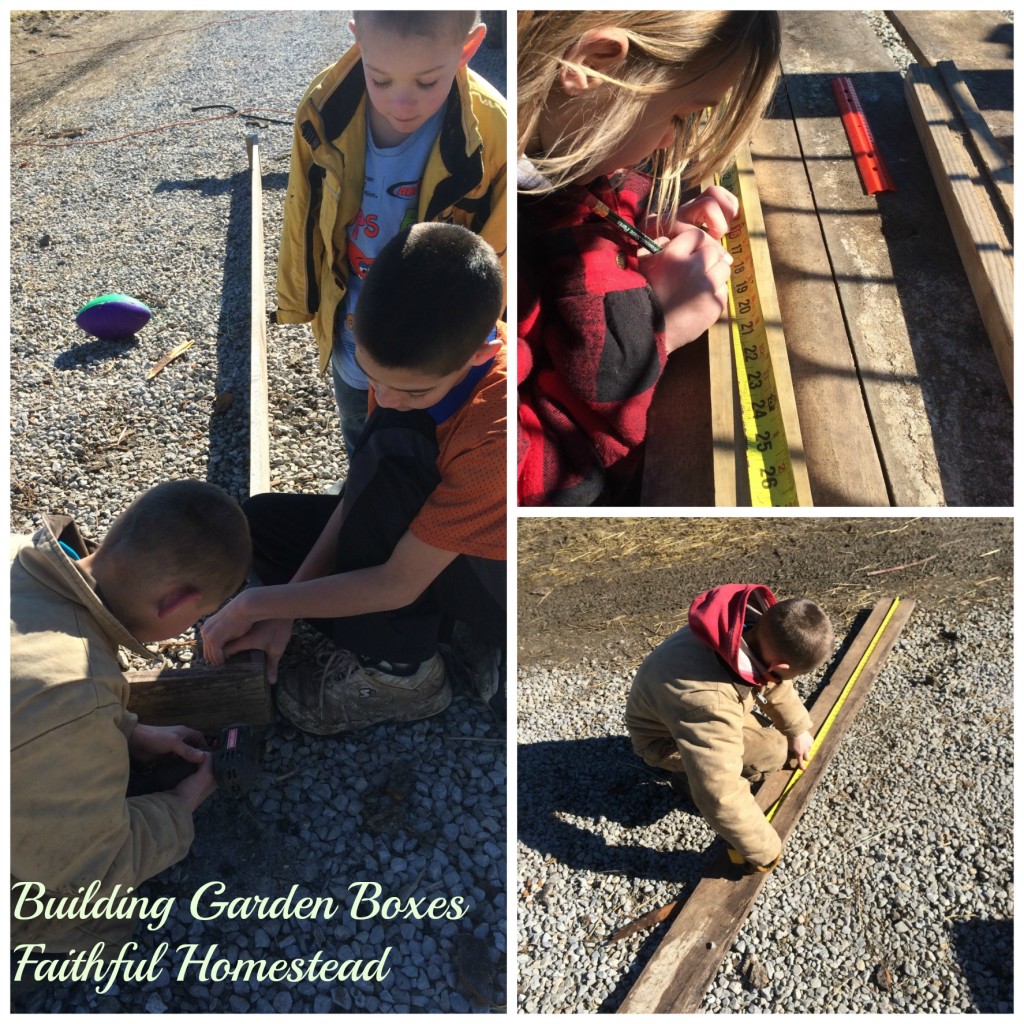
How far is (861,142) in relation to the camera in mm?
3086

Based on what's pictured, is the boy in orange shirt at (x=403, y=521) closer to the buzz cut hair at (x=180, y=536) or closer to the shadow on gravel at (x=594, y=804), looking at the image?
the buzz cut hair at (x=180, y=536)

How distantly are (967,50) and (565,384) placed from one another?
3.33 meters

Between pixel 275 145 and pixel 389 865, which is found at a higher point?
pixel 275 145

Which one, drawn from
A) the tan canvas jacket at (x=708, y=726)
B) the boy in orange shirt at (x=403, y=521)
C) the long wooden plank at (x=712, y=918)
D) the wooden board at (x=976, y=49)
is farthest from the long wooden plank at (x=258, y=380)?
the wooden board at (x=976, y=49)

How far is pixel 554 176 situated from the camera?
166 cm

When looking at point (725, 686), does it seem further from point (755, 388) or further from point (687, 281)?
point (687, 281)

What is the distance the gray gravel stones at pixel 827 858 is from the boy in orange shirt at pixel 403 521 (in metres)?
0.56

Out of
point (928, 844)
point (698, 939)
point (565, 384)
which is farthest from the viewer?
point (928, 844)

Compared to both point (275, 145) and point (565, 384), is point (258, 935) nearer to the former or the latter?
point (565, 384)

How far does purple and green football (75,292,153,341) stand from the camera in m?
4.09

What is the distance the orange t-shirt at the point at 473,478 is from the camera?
201 cm

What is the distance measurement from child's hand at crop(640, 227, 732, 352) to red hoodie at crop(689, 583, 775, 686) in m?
0.85

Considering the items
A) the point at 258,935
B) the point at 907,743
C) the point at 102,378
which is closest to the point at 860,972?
the point at 907,743

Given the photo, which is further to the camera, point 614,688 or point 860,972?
point 614,688
